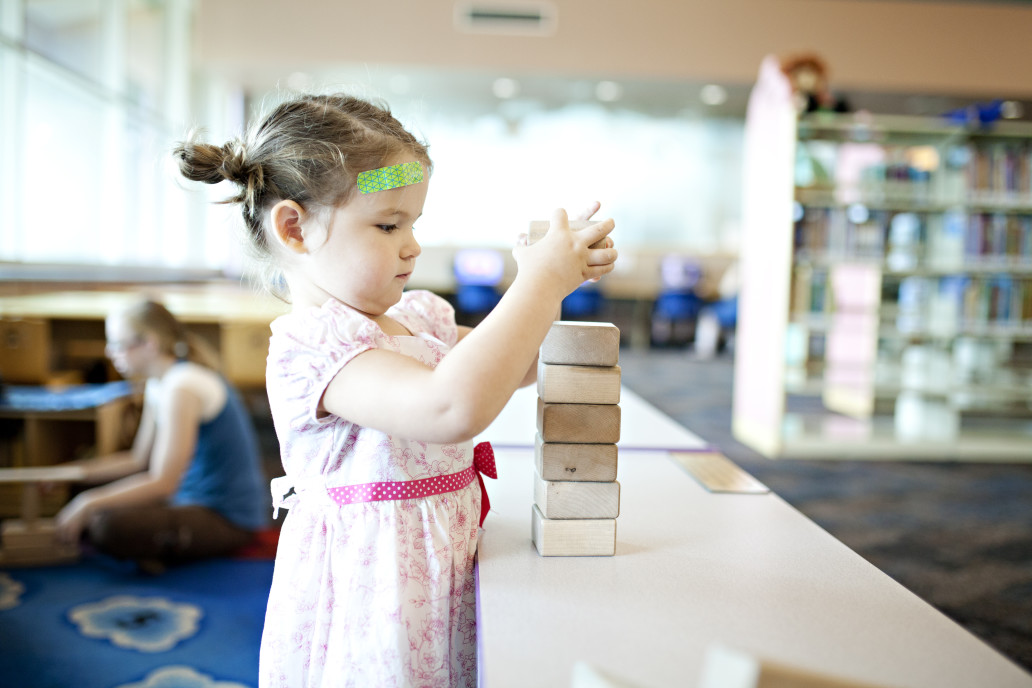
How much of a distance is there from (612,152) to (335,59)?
4056 millimetres

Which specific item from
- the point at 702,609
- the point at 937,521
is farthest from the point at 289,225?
the point at 937,521

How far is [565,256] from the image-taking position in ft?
2.52

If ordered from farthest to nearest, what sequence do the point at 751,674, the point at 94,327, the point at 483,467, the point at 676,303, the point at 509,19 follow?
the point at 676,303 < the point at 509,19 < the point at 94,327 < the point at 483,467 < the point at 751,674

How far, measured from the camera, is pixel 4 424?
2.93m

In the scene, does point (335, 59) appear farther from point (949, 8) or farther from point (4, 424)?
point (949, 8)

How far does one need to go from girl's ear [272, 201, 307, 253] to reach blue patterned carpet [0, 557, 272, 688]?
57.0 inches

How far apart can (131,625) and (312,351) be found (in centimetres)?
183

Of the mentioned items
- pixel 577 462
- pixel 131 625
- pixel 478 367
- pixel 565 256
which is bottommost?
pixel 131 625

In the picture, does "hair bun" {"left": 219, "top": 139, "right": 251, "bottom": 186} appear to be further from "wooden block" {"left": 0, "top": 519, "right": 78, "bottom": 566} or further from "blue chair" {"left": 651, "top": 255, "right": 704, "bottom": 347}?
"blue chair" {"left": 651, "top": 255, "right": 704, "bottom": 347}

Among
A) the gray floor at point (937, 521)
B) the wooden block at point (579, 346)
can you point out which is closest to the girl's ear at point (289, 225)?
the wooden block at point (579, 346)

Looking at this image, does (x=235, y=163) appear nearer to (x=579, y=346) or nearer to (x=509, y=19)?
(x=579, y=346)

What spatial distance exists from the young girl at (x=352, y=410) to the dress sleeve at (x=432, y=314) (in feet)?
0.47

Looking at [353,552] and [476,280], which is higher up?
[476,280]

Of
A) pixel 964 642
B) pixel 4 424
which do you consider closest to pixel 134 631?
pixel 4 424
